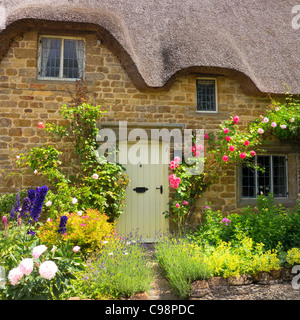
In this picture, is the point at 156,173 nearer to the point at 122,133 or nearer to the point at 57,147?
the point at 122,133

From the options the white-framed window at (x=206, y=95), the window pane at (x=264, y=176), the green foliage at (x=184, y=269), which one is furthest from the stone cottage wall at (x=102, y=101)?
the green foliage at (x=184, y=269)

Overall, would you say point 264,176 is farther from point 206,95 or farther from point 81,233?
point 81,233

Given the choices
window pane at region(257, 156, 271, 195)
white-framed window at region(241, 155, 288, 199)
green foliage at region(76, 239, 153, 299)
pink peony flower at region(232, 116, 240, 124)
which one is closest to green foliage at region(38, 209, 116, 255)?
green foliage at region(76, 239, 153, 299)

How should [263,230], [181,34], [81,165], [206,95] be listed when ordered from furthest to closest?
[206,95], [181,34], [81,165], [263,230]

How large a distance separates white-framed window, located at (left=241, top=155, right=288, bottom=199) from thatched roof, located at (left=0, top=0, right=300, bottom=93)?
1613 mm

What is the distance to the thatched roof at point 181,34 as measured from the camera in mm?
5402

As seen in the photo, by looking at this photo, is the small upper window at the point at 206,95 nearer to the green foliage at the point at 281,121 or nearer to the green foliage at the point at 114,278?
the green foliage at the point at 281,121

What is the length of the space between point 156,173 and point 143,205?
74cm

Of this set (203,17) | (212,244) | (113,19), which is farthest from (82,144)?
(203,17)

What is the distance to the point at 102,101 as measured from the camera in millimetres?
5695

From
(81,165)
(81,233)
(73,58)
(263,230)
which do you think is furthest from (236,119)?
(81,233)

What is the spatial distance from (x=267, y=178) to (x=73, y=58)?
515 centimetres

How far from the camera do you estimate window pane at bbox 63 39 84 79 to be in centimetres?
572

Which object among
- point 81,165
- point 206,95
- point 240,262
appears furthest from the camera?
point 206,95
